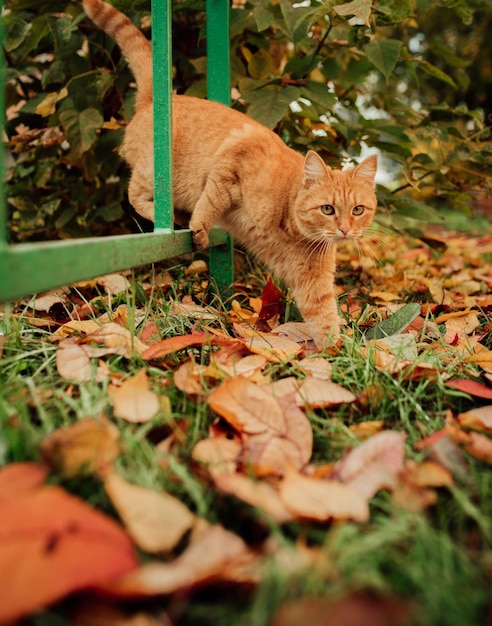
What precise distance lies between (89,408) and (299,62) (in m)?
1.86

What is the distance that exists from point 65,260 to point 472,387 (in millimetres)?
936

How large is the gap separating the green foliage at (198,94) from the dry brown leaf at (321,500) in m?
1.68

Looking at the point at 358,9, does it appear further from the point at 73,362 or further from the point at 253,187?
the point at 73,362

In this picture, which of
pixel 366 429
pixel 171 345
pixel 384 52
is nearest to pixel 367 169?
pixel 384 52

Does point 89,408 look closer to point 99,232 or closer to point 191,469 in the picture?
point 191,469

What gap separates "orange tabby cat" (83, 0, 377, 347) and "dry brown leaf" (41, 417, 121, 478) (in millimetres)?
1213

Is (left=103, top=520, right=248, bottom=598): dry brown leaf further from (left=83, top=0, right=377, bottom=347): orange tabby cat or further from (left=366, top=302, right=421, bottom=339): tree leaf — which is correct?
(left=83, top=0, right=377, bottom=347): orange tabby cat

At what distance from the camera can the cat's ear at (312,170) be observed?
2.15 m

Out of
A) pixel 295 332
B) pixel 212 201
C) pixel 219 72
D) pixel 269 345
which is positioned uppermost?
pixel 219 72

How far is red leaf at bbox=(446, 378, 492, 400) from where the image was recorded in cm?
135

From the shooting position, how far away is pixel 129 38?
240cm

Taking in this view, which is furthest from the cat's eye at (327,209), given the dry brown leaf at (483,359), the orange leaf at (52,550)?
the orange leaf at (52,550)

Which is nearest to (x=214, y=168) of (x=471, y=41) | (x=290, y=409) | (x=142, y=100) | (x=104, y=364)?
(x=142, y=100)

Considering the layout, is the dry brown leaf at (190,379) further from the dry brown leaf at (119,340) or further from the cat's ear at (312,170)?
the cat's ear at (312,170)
